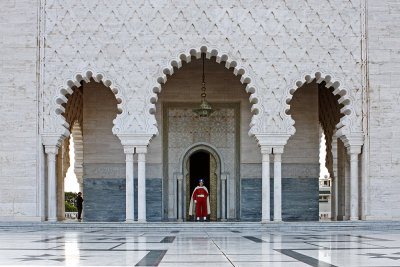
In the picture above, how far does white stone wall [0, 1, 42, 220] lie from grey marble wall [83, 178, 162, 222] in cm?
166

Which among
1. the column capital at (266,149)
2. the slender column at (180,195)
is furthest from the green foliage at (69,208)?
the column capital at (266,149)

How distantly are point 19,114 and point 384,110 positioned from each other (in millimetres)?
5965

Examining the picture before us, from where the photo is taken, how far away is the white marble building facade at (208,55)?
9.30 metres

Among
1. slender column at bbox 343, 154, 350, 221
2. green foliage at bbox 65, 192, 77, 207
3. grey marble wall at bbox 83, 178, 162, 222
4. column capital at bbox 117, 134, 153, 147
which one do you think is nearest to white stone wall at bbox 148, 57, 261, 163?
grey marble wall at bbox 83, 178, 162, 222

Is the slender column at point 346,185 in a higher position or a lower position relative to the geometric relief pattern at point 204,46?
lower

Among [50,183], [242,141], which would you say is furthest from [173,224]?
[242,141]

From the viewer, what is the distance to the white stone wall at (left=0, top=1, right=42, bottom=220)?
9.16 m

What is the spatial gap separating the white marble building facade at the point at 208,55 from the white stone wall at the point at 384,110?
0.02 meters

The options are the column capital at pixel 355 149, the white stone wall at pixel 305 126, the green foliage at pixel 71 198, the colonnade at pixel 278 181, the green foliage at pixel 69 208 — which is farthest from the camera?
the green foliage at pixel 71 198

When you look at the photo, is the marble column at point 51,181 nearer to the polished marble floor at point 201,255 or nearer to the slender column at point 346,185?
the polished marble floor at point 201,255

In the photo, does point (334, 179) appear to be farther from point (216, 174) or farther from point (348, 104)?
point (348, 104)

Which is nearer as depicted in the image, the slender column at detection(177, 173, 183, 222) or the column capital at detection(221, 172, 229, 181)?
the slender column at detection(177, 173, 183, 222)

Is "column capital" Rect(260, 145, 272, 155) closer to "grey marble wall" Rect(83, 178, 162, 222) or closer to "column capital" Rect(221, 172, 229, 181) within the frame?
"column capital" Rect(221, 172, 229, 181)

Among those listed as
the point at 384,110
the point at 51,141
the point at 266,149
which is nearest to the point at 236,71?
the point at 266,149
